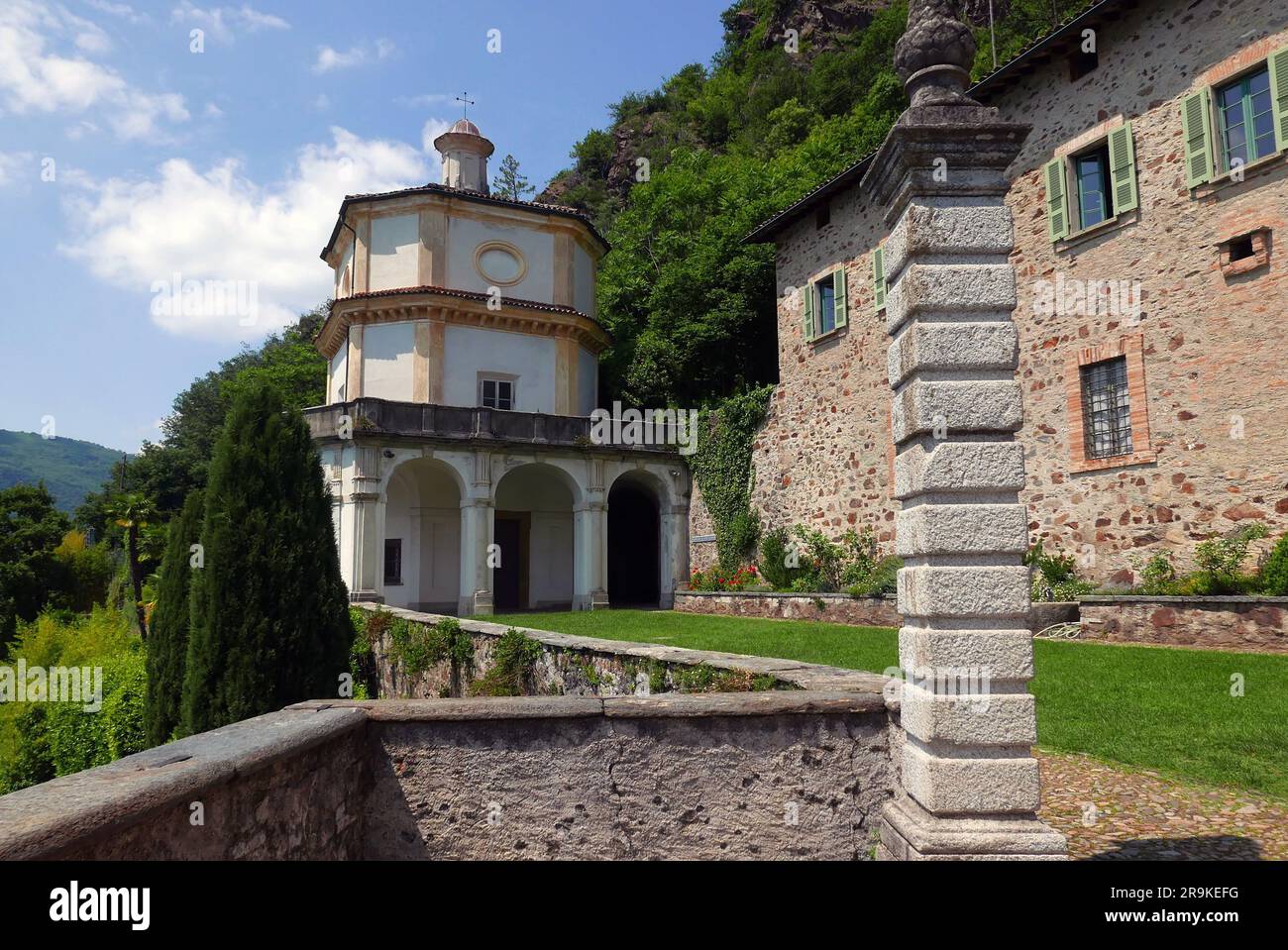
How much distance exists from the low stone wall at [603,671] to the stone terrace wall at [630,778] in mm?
494

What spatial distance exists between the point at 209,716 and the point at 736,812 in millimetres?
6923

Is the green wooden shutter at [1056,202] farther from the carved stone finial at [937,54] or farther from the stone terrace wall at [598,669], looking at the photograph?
the carved stone finial at [937,54]

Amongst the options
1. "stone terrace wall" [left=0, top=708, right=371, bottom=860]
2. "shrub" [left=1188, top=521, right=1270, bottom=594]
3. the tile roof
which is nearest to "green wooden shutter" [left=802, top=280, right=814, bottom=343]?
the tile roof

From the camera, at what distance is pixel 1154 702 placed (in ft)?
22.1

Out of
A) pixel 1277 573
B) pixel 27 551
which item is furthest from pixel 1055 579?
pixel 27 551

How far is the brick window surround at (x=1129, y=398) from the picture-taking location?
12094mm

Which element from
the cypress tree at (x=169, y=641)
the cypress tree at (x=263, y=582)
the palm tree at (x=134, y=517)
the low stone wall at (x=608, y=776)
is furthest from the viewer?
the palm tree at (x=134, y=517)

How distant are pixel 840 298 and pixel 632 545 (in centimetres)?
1111

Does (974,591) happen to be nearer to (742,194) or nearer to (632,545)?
(632,545)

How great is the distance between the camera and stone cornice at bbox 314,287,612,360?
76.4ft

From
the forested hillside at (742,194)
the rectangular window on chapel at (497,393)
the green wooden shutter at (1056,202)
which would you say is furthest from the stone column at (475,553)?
the green wooden shutter at (1056,202)

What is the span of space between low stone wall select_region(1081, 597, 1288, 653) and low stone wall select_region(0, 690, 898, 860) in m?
7.10
